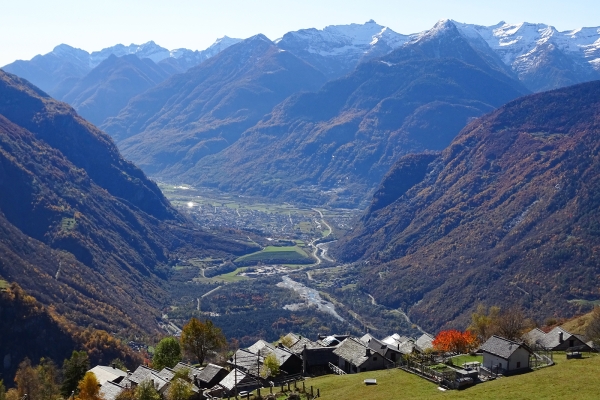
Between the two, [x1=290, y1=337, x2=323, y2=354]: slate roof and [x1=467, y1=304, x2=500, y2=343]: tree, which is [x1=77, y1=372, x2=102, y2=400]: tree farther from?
[x1=467, y1=304, x2=500, y2=343]: tree

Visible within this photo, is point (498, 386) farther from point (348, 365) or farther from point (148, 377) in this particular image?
point (148, 377)

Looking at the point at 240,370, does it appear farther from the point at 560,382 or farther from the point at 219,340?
the point at 560,382

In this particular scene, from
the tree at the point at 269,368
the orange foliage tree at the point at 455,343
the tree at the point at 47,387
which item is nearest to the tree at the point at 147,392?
the tree at the point at 269,368

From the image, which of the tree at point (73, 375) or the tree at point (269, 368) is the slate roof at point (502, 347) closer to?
the tree at point (269, 368)

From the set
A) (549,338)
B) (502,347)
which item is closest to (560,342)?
(549,338)

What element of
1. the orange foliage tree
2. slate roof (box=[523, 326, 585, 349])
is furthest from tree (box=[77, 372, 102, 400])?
slate roof (box=[523, 326, 585, 349])
